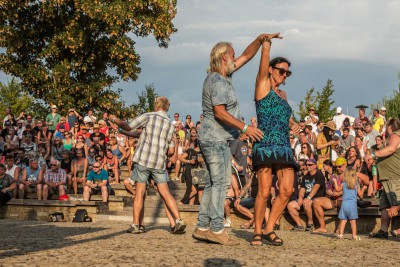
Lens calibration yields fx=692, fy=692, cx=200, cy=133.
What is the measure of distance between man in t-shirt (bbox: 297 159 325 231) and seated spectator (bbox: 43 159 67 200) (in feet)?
22.8

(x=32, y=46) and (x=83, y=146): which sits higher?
(x=32, y=46)

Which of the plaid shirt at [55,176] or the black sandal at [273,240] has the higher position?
the plaid shirt at [55,176]

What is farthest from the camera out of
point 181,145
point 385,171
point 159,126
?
point 181,145

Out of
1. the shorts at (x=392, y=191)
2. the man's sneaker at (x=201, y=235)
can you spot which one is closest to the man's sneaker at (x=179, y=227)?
the man's sneaker at (x=201, y=235)

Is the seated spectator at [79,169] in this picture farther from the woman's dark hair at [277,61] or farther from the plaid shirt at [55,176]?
the woman's dark hair at [277,61]

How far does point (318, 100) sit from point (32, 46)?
15443 millimetres

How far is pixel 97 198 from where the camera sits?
1714 centimetres

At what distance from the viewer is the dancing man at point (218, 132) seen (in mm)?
7578

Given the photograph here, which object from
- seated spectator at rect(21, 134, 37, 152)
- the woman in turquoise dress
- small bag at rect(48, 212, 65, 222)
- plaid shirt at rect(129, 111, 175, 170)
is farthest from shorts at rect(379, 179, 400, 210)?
seated spectator at rect(21, 134, 37, 152)

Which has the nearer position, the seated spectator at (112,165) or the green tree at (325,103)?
the seated spectator at (112,165)

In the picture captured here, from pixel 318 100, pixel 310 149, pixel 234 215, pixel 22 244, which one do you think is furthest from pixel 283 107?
pixel 318 100

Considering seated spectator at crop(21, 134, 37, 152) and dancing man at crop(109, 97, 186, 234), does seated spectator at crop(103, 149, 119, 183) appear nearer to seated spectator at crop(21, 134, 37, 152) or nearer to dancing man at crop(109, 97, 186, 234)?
seated spectator at crop(21, 134, 37, 152)

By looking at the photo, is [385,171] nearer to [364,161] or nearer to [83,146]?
[364,161]

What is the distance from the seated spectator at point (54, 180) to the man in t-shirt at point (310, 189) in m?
6.95
